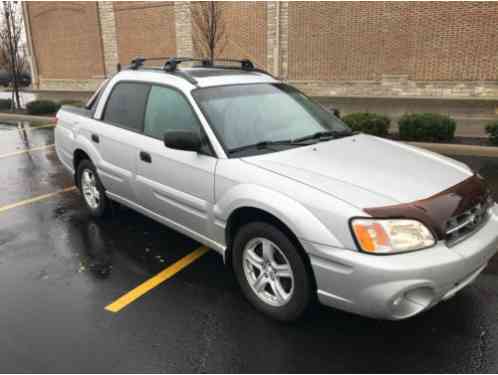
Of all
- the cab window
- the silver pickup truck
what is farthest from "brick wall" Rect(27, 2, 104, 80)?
the cab window

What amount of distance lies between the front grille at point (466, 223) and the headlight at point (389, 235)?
0.76ft

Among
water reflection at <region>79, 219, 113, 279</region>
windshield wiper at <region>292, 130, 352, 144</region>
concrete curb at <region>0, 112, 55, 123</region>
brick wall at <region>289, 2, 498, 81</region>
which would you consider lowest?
concrete curb at <region>0, 112, 55, 123</region>

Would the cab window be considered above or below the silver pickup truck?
above

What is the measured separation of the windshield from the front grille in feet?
4.60

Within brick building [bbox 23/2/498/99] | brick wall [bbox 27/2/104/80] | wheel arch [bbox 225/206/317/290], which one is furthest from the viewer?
brick wall [bbox 27/2/104/80]

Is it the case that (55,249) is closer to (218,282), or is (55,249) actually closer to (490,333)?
(218,282)

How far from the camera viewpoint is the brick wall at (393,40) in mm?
13266

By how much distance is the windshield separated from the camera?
11.4 feet

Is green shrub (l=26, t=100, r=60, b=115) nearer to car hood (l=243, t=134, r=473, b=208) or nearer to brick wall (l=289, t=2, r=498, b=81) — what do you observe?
brick wall (l=289, t=2, r=498, b=81)

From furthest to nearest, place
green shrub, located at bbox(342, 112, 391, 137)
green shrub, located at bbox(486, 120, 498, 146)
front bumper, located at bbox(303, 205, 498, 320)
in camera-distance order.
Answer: green shrub, located at bbox(342, 112, 391, 137) < green shrub, located at bbox(486, 120, 498, 146) < front bumper, located at bbox(303, 205, 498, 320)

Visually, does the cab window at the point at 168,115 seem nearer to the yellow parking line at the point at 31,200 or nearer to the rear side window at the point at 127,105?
the rear side window at the point at 127,105

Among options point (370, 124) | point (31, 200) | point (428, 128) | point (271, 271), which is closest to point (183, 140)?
point (271, 271)

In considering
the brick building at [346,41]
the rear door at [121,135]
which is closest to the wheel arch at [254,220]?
the rear door at [121,135]

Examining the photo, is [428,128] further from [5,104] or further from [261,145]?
[5,104]
